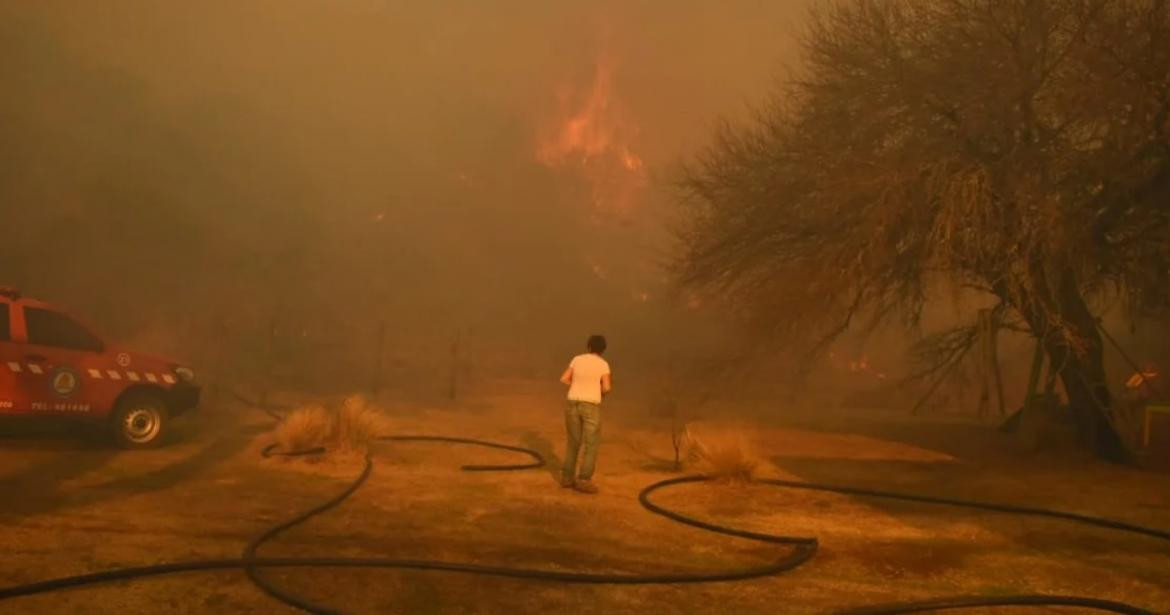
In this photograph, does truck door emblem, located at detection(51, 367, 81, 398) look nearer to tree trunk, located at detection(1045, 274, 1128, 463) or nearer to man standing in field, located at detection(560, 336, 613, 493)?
man standing in field, located at detection(560, 336, 613, 493)

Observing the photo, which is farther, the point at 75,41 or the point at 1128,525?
the point at 75,41

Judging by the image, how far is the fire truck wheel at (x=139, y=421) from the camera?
1293cm

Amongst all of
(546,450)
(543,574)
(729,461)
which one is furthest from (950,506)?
(546,450)

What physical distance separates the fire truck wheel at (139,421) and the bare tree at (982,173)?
9.41 meters

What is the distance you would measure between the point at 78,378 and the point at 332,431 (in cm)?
350

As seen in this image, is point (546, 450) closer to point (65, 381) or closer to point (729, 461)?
point (729, 461)

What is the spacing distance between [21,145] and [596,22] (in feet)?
133

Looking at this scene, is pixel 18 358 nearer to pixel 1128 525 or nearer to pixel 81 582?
pixel 81 582

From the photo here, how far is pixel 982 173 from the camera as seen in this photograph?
12.4m

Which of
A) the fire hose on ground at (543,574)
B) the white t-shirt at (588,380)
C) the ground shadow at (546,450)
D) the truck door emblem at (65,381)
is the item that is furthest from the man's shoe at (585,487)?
the truck door emblem at (65,381)

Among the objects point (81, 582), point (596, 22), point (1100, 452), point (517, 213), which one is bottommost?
point (81, 582)

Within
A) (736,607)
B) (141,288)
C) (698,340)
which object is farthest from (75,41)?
(736,607)

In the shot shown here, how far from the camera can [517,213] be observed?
5688 centimetres

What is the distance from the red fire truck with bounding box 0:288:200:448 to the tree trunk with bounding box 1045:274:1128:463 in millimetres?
13497
